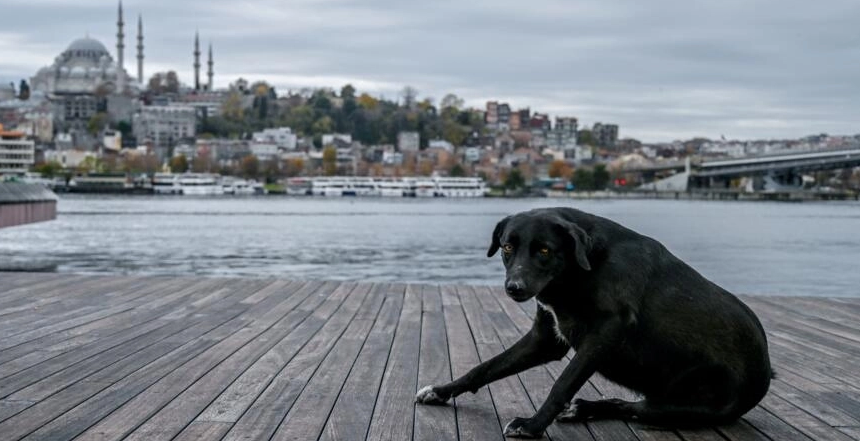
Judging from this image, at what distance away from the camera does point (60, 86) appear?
19488 centimetres

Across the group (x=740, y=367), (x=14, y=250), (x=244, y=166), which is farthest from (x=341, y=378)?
(x=244, y=166)

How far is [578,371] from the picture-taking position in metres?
3.54

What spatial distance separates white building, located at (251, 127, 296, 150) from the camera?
168m

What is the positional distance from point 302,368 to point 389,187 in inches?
4969

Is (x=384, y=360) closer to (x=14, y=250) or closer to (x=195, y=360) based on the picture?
(x=195, y=360)

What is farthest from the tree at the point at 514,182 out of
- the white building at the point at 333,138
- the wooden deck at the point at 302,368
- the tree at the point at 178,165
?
the wooden deck at the point at 302,368

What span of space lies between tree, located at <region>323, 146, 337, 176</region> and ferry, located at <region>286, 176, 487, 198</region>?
1411 centimetres

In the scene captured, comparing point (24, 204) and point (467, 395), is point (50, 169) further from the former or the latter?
point (467, 395)

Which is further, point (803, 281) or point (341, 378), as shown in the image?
point (803, 281)

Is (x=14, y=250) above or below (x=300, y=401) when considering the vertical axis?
below

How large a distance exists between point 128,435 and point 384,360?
1726mm

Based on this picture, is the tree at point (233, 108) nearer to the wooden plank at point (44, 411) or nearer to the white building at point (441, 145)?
the white building at point (441, 145)

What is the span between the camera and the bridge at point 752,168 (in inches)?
3625

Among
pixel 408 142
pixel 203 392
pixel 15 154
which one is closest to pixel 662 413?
pixel 203 392
